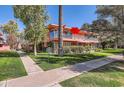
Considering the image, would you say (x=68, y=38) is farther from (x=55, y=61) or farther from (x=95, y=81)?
(x=95, y=81)

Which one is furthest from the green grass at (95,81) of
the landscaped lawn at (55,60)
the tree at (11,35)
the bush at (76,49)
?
the tree at (11,35)

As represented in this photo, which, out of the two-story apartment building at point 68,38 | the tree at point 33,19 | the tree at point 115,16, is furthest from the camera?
the tree at point 33,19

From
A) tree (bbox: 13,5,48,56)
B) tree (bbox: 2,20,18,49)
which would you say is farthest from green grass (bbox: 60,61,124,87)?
tree (bbox: 2,20,18,49)

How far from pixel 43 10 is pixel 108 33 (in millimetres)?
4779

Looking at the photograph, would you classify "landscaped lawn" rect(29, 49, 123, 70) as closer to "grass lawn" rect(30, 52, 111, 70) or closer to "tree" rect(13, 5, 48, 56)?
"grass lawn" rect(30, 52, 111, 70)

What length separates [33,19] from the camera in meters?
13.6

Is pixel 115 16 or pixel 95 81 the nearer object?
pixel 95 81

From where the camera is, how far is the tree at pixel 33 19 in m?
13.3

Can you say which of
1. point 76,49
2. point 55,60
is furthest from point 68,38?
point 55,60

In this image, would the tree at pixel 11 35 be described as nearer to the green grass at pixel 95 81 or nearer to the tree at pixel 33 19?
the tree at pixel 33 19

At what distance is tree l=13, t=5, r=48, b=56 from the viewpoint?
43.7 ft

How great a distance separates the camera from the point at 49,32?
14453 millimetres
